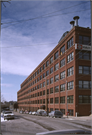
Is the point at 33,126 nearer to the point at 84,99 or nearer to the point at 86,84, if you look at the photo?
the point at 84,99

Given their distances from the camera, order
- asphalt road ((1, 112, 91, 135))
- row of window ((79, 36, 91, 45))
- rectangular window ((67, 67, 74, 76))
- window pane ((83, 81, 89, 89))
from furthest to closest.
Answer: rectangular window ((67, 67, 74, 76))
row of window ((79, 36, 91, 45))
window pane ((83, 81, 89, 89))
asphalt road ((1, 112, 91, 135))

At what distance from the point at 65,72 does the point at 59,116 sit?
14612 mm

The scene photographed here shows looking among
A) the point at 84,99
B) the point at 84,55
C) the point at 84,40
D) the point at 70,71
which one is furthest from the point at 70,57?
the point at 84,99

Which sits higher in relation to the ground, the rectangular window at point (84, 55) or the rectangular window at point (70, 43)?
the rectangular window at point (70, 43)

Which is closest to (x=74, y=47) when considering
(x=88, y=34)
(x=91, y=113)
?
(x=88, y=34)

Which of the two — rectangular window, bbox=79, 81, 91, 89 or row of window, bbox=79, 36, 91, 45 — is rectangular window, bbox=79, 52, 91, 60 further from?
rectangular window, bbox=79, 81, 91, 89

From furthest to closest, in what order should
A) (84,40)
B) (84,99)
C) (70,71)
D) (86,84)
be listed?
(70,71), (84,40), (86,84), (84,99)

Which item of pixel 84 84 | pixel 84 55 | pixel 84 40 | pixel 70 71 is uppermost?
pixel 84 40

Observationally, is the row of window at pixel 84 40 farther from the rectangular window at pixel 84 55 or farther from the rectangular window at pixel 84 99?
the rectangular window at pixel 84 99

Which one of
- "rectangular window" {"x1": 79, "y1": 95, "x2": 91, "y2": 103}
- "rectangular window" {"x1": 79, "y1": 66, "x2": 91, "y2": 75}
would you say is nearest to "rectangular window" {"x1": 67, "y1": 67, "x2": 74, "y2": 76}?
"rectangular window" {"x1": 79, "y1": 66, "x2": 91, "y2": 75}

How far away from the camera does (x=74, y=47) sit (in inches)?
1494

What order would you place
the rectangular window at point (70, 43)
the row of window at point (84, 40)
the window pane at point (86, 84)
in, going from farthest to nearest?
1. the rectangular window at point (70, 43)
2. the row of window at point (84, 40)
3. the window pane at point (86, 84)

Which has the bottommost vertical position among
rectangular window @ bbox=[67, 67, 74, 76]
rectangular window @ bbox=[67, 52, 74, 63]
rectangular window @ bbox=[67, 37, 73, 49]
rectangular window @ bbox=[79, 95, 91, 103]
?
rectangular window @ bbox=[79, 95, 91, 103]

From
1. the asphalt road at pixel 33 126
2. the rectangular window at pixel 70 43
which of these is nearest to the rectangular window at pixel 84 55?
the rectangular window at pixel 70 43
